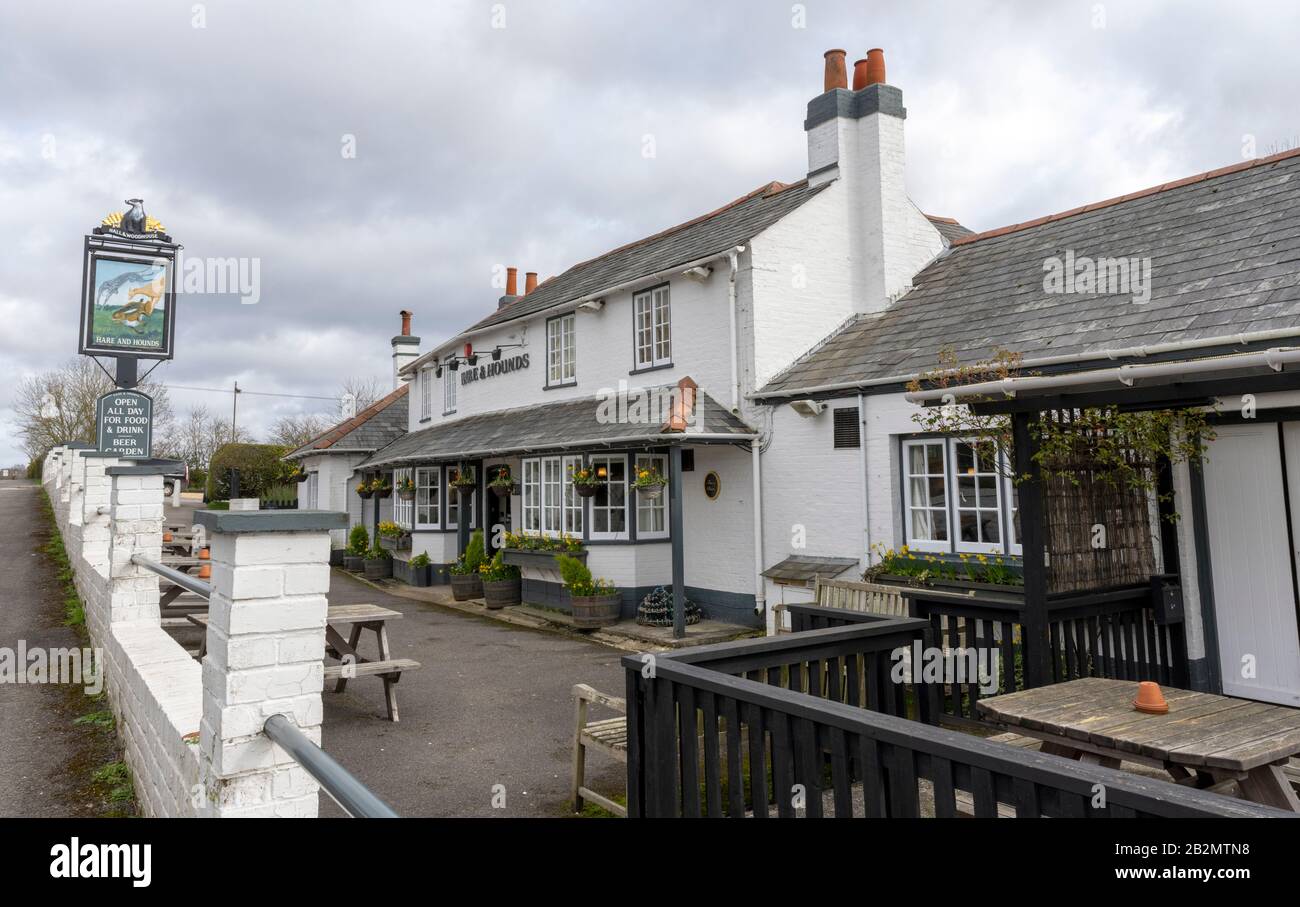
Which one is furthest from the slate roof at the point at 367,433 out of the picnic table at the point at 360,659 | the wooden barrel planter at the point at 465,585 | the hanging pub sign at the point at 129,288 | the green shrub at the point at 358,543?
the picnic table at the point at 360,659

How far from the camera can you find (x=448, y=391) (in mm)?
21250

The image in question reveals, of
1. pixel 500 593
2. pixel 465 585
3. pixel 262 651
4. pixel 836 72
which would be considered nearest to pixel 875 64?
pixel 836 72

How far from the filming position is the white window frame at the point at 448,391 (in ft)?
68.8

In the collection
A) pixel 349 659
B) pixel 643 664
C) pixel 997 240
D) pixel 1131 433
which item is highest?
pixel 997 240

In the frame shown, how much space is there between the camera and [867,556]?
34.6 feet

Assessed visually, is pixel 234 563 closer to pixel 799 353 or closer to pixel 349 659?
pixel 349 659

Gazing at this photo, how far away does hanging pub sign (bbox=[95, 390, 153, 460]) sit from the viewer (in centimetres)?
1173

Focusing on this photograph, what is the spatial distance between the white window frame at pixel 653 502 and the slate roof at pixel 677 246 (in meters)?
3.13

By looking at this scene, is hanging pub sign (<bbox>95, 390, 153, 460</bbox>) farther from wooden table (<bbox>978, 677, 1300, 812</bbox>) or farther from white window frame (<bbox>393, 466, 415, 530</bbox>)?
wooden table (<bbox>978, 677, 1300, 812</bbox>)

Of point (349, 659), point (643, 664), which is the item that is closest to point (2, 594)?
point (349, 659)

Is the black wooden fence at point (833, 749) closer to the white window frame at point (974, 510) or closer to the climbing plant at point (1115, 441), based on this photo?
the climbing plant at point (1115, 441)

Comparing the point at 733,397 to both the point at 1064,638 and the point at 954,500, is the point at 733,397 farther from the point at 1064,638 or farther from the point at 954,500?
the point at 1064,638

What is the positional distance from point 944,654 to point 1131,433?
246 cm
